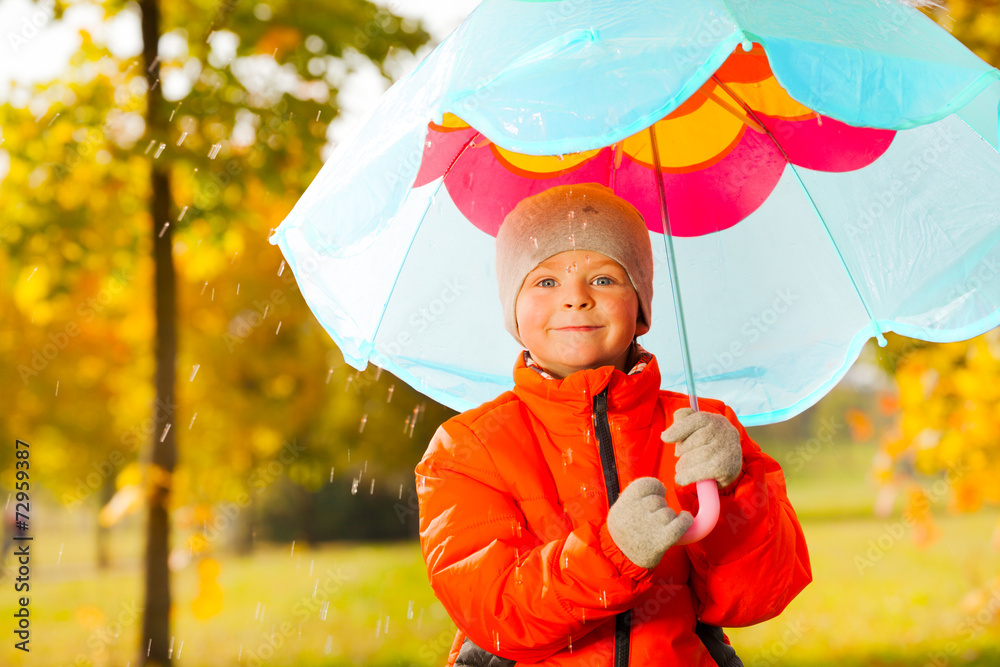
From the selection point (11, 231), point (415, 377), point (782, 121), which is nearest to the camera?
point (782, 121)

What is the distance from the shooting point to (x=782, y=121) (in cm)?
222

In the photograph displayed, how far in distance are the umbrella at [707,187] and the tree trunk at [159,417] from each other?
9.19 ft

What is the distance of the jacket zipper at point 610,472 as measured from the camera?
1.65 meters

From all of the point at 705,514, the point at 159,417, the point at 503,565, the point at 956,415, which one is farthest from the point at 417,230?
the point at 956,415

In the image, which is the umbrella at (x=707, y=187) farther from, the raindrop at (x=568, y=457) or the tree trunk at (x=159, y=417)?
the tree trunk at (x=159, y=417)

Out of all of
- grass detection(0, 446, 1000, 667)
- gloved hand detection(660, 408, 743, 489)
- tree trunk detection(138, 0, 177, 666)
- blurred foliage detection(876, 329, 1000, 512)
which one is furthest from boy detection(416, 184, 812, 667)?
grass detection(0, 446, 1000, 667)

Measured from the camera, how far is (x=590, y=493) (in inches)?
69.0

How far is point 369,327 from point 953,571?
8151mm

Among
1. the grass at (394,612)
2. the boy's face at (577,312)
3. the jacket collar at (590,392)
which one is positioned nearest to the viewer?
the jacket collar at (590,392)

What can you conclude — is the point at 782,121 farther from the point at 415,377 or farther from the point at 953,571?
the point at 953,571

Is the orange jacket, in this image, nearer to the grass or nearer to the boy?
the boy

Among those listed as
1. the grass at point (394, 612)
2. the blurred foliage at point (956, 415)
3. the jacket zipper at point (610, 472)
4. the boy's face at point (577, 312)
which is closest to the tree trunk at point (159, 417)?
the grass at point (394, 612)

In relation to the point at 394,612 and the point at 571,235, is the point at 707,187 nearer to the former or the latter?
the point at 571,235

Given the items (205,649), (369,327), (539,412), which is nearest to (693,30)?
(539,412)
